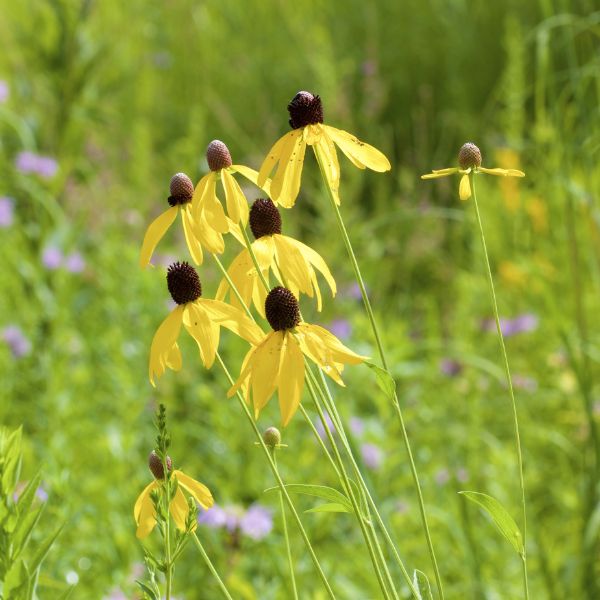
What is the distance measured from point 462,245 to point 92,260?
1.47 m

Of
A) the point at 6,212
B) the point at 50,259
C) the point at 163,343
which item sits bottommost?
the point at 163,343

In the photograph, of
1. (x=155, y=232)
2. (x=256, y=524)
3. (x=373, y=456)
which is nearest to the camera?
(x=155, y=232)

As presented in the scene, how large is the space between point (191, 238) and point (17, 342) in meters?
1.60

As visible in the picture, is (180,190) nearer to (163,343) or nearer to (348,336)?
(163,343)

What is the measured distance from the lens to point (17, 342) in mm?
2248

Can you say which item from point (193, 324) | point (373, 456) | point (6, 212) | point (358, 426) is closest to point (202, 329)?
point (193, 324)

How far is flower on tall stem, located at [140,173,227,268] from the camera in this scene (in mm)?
704

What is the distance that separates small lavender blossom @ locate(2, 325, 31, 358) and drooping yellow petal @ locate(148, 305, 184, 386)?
159cm

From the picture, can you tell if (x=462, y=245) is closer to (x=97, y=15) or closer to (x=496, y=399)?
(x=496, y=399)

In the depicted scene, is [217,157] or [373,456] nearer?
[217,157]

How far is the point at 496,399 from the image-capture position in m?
2.21

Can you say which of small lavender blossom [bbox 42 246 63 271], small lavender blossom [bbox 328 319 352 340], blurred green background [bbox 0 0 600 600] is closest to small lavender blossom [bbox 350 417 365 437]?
blurred green background [bbox 0 0 600 600]

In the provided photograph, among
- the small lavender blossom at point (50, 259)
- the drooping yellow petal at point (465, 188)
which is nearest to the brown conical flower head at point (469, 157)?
the drooping yellow petal at point (465, 188)

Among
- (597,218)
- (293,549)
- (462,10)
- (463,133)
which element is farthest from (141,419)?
(462,10)
